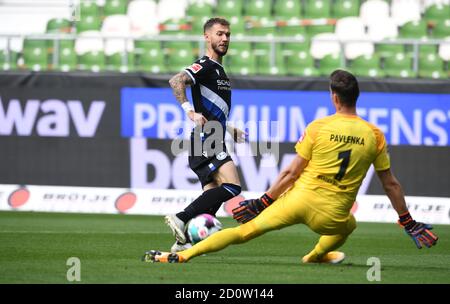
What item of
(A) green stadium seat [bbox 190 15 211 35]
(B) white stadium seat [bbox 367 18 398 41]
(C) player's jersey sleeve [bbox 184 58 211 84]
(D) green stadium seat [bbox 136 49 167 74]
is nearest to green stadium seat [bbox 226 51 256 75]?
(D) green stadium seat [bbox 136 49 167 74]

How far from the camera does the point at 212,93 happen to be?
400 inches

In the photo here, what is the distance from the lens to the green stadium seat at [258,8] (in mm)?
21000

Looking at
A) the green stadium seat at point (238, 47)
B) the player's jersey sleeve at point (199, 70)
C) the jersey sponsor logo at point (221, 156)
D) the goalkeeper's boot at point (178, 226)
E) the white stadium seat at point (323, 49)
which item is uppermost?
the player's jersey sleeve at point (199, 70)

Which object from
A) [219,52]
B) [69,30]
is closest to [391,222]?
[219,52]

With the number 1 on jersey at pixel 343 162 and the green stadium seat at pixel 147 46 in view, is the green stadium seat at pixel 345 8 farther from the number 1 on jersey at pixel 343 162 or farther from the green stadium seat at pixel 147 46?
the number 1 on jersey at pixel 343 162

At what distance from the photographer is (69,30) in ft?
67.9

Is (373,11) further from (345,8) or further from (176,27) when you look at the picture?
(176,27)

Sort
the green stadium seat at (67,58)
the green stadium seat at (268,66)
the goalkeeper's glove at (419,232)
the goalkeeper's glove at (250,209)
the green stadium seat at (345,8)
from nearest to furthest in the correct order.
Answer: the goalkeeper's glove at (250,209) → the goalkeeper's glove at (419,232) → the green stadium seat at (268,66) → the green stadium seat at (67,58) → the green stadium seat at (345,8)

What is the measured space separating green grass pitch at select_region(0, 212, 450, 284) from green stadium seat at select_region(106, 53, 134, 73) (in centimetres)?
333

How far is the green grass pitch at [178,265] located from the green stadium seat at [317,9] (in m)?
6.99

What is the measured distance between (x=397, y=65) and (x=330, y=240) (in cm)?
977

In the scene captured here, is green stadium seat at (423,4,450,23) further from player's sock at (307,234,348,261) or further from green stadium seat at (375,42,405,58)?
player's sock at (307,234,348,261)

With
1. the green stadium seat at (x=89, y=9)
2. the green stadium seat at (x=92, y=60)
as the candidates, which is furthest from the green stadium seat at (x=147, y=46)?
the green stadium seat at (x=89, y=9)

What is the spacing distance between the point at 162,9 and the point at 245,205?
1342cm
